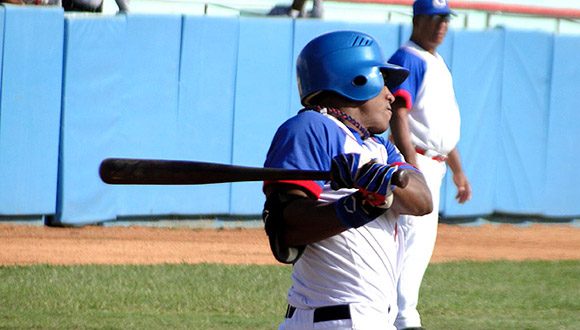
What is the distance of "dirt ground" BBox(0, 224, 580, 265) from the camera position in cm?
1005

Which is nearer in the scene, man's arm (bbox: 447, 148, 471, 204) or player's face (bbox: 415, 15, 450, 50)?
player's face (bbox: 415, 15, 450, 50)

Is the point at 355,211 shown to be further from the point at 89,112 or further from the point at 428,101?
the point at 89,112

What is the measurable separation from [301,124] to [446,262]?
24.0ft

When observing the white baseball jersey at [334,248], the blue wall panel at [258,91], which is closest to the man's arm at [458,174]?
Answer: the white baseball jersey at [334,248]

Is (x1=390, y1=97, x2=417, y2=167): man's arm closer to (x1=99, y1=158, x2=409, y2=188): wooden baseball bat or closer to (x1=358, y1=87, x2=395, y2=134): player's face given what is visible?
(x1=358, y1=87, x2=395, y2=134): player's face

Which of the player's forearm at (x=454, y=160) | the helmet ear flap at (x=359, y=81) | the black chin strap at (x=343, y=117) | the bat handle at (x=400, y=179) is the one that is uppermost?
the helmet ear flap at (x=359, y=81)

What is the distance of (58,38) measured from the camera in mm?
11125

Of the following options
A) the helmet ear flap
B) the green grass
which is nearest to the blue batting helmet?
the helmet ear flap

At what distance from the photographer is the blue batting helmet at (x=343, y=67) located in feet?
11.3

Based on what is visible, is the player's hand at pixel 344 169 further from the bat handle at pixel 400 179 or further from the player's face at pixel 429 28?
the player's face at pixel 429 28

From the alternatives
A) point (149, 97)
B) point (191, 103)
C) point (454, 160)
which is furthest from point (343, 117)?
point (191, 103)

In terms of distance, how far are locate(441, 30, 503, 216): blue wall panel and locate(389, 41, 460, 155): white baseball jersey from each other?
6802 millimetres

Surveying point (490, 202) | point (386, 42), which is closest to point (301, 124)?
point (386, 42)

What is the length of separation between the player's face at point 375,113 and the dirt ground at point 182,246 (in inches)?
255
